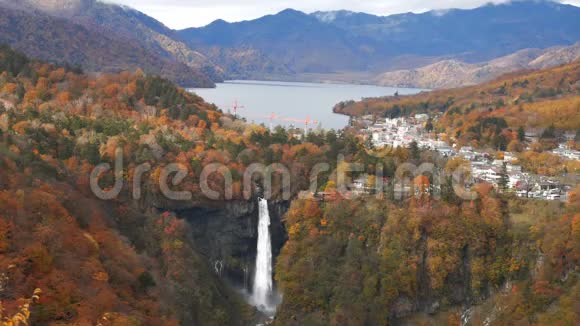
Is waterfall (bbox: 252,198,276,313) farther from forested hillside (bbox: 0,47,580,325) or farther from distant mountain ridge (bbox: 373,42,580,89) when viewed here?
distant mountain ridge (bbox: 373,42,580,89)

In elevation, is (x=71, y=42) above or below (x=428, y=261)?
above

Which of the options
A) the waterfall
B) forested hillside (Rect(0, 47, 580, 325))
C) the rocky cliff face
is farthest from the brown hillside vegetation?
the waterfall

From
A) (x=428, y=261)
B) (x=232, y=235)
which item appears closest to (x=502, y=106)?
(x=232, y=235)

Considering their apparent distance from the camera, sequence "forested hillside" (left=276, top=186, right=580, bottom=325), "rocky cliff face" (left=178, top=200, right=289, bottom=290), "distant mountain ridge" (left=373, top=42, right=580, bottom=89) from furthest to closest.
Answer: "distant mountain ridge" (left=373, top=42, right=580, bottom=89) < "rocky cliff face" (left=178, top=200, right=289, bottom=290) < "forested hillside" (left=276, top=186, right=580, bottom=325)

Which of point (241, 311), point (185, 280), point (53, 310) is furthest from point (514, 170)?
point (53, 310)

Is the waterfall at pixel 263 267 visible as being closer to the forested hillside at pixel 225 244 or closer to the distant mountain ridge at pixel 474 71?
the forested hillside at pixel 225 244

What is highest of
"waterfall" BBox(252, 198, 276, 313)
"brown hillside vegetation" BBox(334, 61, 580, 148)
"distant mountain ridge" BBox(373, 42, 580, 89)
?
"distant mountain ridge" BBox(373, 42, 580, 89)

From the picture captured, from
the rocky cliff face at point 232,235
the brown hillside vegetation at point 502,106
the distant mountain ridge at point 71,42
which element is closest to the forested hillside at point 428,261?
the rocky cliff face at point 232,235

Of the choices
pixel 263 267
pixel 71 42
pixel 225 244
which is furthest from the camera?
pixel 71 42

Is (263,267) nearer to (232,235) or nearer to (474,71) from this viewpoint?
(232,235)
